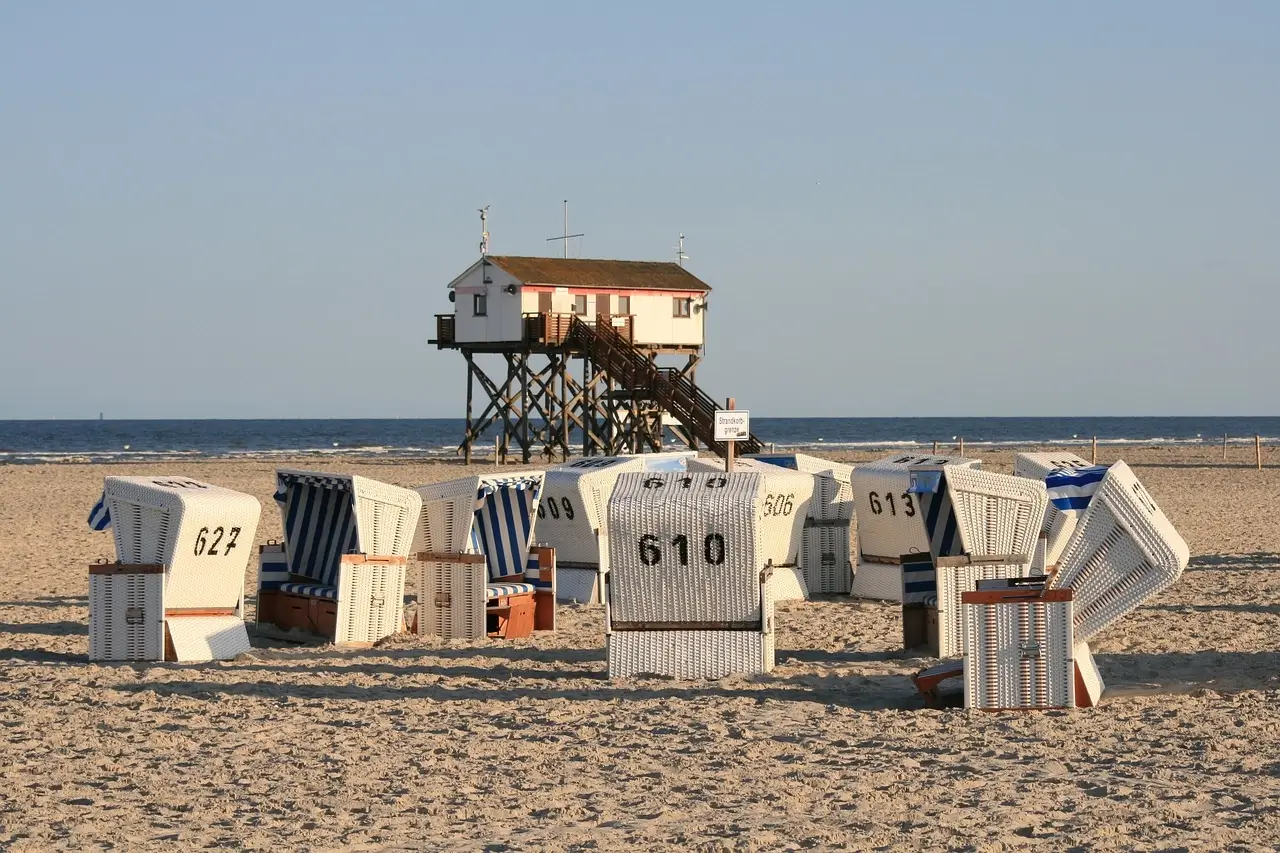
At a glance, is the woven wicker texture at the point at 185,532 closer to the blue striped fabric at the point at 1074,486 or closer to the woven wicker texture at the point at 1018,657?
the woven wicker texture at the point at 1018,657

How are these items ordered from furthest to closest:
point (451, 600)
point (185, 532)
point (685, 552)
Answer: point (451, 600) < point (185, 532) < point (685, 552)

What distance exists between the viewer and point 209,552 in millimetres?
10805

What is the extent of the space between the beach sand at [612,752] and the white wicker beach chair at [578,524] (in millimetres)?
1977

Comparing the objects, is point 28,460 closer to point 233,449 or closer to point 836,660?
point 233,449

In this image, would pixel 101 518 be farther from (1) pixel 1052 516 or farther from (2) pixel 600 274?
(2) pixel 600 274

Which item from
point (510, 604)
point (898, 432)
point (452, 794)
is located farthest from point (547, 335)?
point (898, 432)

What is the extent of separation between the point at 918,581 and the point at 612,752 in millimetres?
4549

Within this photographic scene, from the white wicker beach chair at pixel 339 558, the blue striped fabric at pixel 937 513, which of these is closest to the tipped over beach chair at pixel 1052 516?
the blue striped fabric at pixel 937 513

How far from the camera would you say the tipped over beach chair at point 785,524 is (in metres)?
13.7

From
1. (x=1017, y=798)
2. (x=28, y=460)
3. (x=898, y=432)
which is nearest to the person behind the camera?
(x=1017, y=798)

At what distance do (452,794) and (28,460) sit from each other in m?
48.8

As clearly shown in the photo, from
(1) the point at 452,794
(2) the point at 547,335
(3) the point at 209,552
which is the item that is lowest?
(1) the point at 452,794

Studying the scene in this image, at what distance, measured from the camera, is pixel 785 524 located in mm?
14055

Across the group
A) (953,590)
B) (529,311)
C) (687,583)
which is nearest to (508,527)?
(687,583)
